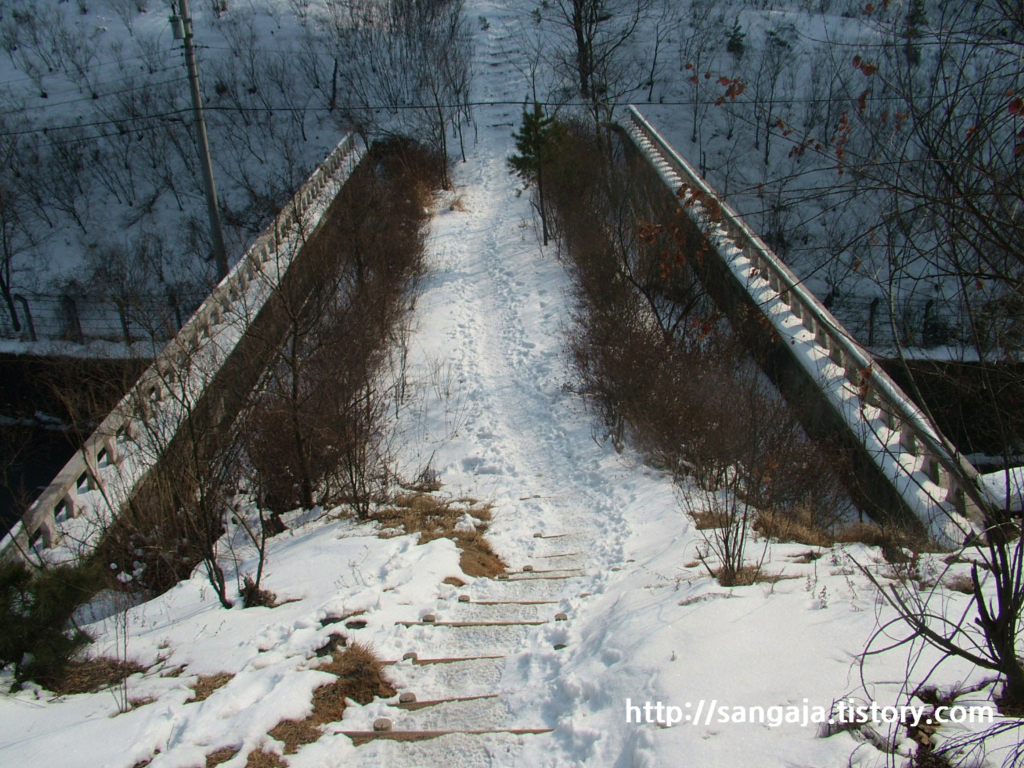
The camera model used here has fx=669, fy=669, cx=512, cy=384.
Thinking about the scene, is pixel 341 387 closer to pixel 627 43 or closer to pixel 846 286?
pixel 846 286

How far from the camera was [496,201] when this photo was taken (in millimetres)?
20578

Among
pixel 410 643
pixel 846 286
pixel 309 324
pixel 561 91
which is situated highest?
pixel 561 91

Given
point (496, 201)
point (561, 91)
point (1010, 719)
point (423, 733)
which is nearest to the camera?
point (1010, 719)

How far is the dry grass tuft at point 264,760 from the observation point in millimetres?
3312

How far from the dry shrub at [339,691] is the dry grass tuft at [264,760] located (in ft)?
0.26

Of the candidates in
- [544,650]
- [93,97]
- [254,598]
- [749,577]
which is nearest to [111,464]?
[254,598]

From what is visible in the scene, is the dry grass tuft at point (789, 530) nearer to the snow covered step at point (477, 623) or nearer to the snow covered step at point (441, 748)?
the snow covered step at point (477, 623)

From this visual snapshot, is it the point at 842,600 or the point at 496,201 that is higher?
the point at 496,201

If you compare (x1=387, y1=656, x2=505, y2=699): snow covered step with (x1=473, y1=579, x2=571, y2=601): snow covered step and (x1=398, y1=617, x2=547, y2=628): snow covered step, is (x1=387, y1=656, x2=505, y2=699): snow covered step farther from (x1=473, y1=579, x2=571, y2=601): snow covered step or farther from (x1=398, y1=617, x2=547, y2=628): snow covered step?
(x1=473, y1=579, x2=571, y2=601): snow covered step

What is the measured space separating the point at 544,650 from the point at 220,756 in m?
2.04

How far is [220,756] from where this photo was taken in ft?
11.0

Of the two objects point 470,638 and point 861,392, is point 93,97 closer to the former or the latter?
point 470,638

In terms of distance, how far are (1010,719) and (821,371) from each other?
24.4 feet

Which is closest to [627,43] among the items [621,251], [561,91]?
[561,91]
